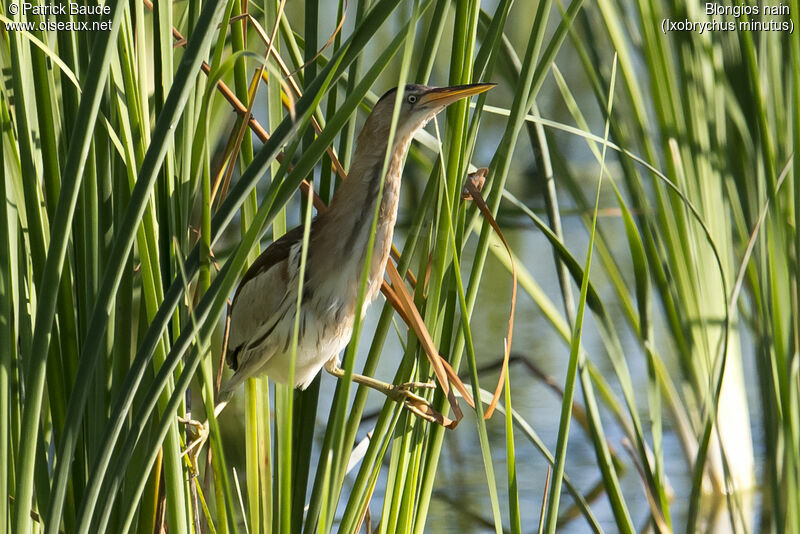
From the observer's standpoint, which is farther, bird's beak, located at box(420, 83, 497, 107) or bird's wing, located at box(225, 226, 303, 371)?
bird's wing, located at box(225, 226, 303, 371)

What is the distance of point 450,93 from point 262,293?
42 cm

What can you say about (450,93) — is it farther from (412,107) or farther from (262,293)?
(262,293)

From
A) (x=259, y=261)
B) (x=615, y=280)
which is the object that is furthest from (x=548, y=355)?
(x=259, y=261)

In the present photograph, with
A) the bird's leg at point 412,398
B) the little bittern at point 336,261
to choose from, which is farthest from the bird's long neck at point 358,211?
the bird's leg at point 412,398

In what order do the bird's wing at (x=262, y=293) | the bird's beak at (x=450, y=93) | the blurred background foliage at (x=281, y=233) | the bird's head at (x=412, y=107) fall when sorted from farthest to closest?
the bird's wing at (x=262, y=293), the bird's head at (x=412, y=107), the bird's beak at (x=450, y=93), the blurred background foliage at (x=281, y=233)

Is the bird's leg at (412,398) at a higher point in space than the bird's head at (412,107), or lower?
lower

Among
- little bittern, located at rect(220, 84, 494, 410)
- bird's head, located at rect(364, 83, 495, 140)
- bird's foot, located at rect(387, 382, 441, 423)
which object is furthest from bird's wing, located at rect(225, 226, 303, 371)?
bird's foot, located at rect(387, 382, 441, 423)

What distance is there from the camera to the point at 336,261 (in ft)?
3.75

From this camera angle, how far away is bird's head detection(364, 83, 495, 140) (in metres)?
1.03

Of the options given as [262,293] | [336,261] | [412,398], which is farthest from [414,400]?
[262,293]

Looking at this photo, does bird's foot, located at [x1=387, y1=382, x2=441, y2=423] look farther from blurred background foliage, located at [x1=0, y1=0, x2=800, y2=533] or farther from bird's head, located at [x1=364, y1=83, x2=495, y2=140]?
bird's head, located at [x1=364, y1=83, x2=495, y2=140]

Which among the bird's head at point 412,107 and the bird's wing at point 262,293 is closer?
the bird's head at point 412,107

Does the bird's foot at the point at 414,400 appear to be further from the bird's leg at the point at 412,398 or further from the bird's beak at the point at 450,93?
the bird's beak at the point at 450,93

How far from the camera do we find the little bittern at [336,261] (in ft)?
3.60
